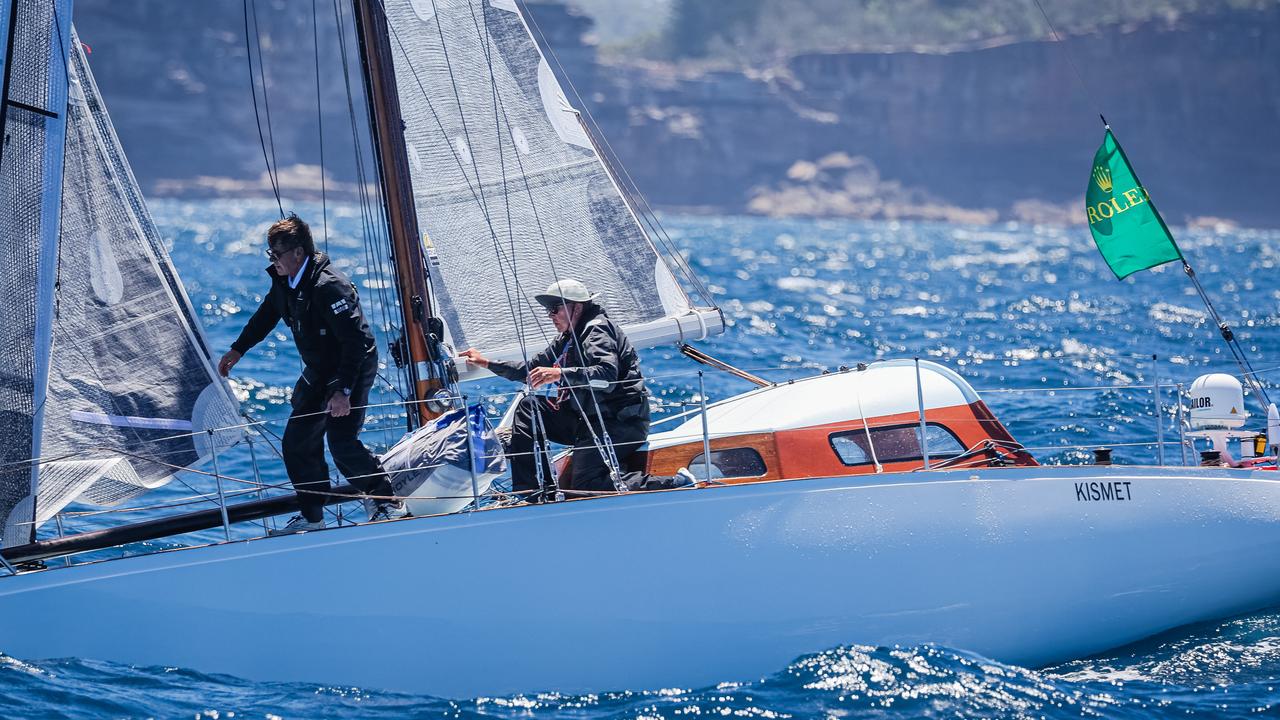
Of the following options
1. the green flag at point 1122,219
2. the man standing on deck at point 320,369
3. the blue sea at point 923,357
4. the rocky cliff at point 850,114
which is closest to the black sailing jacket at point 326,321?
the man standing on deck at point 320,369

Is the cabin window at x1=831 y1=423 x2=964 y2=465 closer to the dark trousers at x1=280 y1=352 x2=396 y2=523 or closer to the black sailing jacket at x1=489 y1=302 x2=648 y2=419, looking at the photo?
the black sailing jacket at x1=489 y1=302 x2=648 y2=419

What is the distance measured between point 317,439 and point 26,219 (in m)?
1.53

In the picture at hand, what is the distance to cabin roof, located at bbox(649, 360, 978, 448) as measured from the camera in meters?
6.54

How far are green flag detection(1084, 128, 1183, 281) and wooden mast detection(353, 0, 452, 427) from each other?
358 centimetres

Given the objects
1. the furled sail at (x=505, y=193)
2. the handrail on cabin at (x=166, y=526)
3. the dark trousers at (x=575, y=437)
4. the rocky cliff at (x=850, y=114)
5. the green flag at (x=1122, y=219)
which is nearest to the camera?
the handrail on cabin at (x=166, y=526)

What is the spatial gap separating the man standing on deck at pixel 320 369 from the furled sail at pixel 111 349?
41cm

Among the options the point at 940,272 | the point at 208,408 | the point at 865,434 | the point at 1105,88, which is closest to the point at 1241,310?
the point at 940,272

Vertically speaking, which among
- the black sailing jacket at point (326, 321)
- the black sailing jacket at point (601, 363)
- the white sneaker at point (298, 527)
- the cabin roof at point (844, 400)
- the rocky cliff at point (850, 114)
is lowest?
the white sneaker at point (298, 527)

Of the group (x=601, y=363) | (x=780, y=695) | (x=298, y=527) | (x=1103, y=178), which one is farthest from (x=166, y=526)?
(x=1103, y=178)

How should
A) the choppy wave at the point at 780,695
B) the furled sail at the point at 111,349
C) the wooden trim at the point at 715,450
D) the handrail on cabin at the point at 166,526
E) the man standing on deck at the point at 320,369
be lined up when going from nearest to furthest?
the choppy wave at the point at 780,695, the man standing on deck at the point at 320,369, the handrail on cabin at the point at 166,526, the furled sail at the point at 111,349, the wooden trim at the point at 715,450

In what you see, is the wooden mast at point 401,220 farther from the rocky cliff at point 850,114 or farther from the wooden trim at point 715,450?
the rocky cliff at point 850,114

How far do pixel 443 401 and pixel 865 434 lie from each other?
2.07 metres

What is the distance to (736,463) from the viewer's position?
20.8ft

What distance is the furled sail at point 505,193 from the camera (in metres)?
7.02
